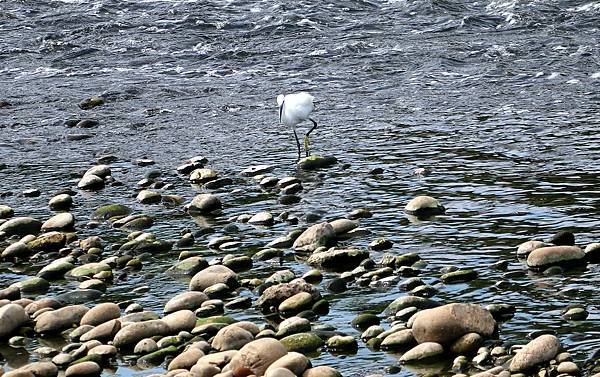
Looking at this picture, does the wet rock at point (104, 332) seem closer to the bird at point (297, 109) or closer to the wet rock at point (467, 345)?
the wet rock at point (467, 345)

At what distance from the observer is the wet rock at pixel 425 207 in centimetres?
1028

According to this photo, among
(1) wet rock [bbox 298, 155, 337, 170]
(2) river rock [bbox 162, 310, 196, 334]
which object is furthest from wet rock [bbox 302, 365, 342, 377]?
(1) wet rock [bbox 298, 155, 337, 170]

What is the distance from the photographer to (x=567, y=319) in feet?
24.8

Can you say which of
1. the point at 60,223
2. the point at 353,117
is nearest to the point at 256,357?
the point at 60,223

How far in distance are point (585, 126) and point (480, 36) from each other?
5.81 m

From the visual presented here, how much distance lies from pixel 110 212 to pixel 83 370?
3.92m

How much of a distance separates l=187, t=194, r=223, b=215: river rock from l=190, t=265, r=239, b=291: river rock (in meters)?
2.20

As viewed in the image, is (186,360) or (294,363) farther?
(186,360)

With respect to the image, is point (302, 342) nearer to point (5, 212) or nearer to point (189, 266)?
point (189, 266)

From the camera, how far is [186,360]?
7.18 m

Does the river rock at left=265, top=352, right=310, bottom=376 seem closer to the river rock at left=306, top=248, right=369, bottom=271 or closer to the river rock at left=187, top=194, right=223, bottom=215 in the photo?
the river rock at left=306, top=248, right=369, bottom=271

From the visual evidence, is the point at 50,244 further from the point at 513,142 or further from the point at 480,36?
the point at 480,36

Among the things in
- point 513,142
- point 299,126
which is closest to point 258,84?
point 299,126

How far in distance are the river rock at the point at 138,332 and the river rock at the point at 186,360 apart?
1.85ft
